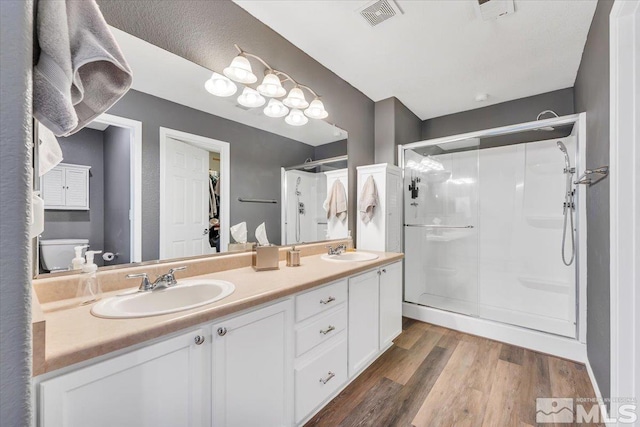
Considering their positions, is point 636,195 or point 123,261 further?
point 123,261

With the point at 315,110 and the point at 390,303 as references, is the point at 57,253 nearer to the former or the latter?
the point at 315,110

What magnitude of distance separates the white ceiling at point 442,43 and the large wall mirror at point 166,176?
562mm

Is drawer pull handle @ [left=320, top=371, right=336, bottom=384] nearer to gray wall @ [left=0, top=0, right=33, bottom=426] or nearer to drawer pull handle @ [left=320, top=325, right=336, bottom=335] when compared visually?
drawer pull handle @ [left=320, top=325, right=336, bottom=335]

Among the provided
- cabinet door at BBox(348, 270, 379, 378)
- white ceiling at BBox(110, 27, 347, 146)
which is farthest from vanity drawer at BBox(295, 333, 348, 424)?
white ceiling at BBox(110, 27, 347, 146)

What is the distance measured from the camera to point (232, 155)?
1727mm

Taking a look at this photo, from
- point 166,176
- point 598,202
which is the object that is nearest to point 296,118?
point 166,176

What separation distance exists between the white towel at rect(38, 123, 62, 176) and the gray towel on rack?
465mm

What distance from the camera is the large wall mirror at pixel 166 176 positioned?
113 cm

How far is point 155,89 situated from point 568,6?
249cm

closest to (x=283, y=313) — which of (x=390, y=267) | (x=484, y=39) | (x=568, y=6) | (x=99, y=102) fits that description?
(x=99, y=102)

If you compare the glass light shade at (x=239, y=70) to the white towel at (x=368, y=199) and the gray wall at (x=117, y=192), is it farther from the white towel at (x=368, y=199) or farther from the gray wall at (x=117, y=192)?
the white towel at (x=368, y=199)

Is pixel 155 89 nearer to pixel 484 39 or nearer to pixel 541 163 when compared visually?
pixel 484 39

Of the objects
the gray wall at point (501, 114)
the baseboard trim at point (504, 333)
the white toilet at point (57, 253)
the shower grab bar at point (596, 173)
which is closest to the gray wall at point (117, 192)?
the white toilet at point (57, 253)

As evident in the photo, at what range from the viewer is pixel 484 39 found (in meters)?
1.94
